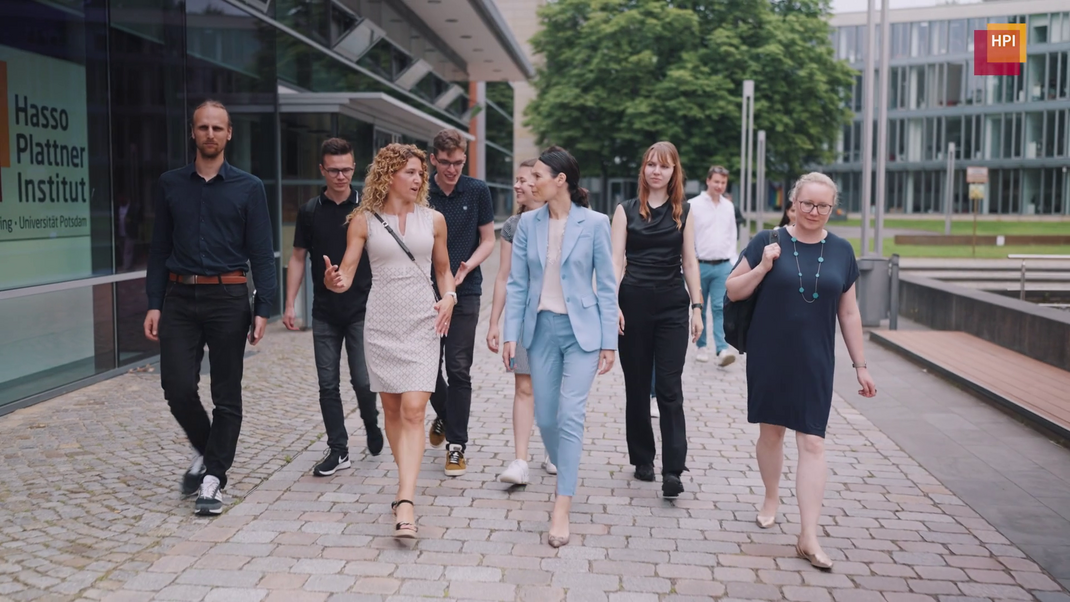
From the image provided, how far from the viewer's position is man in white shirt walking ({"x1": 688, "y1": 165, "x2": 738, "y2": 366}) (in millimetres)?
10594

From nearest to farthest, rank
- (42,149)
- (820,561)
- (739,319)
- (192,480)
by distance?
1. (820,561)
2. (739,319)
3. (192,480)
4. (42,149)

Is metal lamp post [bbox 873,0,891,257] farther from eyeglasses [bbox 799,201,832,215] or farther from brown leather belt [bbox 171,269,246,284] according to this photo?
brown leather belt [bbox 171,269,246,284]

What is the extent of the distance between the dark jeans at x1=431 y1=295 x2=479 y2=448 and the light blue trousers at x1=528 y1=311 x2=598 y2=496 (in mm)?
972

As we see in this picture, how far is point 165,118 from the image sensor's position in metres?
10.6

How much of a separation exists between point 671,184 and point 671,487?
1.65 metres

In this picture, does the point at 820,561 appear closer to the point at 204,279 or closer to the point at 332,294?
the point at 332,294

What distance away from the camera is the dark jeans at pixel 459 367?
6316 mm

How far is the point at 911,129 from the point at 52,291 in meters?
69.7

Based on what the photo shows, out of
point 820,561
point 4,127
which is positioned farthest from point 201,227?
point 4,127

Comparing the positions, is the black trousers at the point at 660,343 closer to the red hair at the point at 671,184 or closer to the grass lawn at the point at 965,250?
the red hair at the point at 671,184

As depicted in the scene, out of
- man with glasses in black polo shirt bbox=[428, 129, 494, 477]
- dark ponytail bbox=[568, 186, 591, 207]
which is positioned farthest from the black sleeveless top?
man with glasses in black polo shirt bbox=[428, 129, 494, 477]

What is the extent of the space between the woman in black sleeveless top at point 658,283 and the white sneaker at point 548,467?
2.16 feet

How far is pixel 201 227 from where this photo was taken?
210 inches

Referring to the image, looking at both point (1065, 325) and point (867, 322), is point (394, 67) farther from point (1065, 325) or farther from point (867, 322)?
point (1065, 325)
